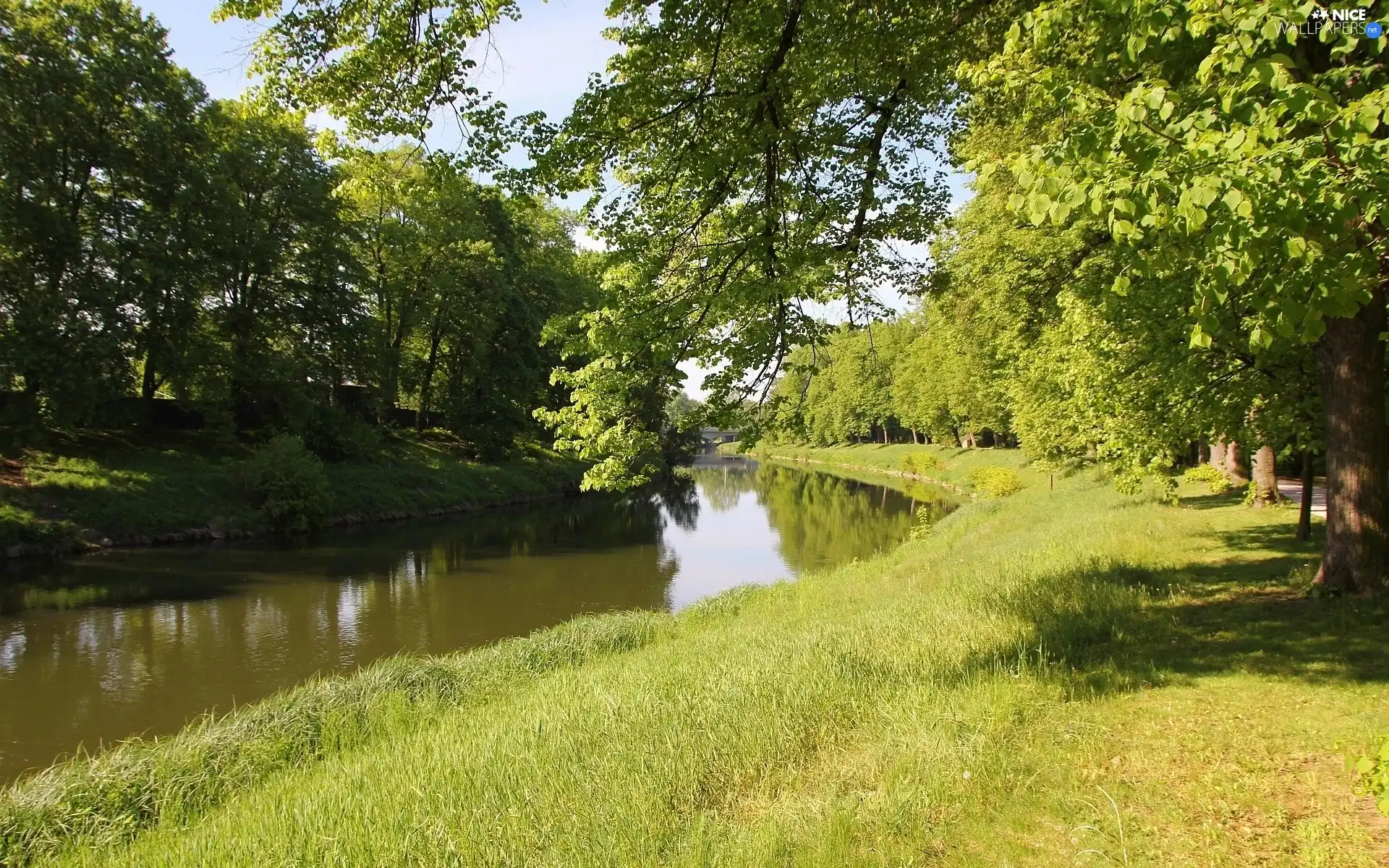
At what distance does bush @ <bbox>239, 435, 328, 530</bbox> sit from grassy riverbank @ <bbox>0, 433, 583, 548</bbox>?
482 millimetres

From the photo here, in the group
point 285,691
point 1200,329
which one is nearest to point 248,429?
point 285,691

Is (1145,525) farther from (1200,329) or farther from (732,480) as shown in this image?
(732,480)

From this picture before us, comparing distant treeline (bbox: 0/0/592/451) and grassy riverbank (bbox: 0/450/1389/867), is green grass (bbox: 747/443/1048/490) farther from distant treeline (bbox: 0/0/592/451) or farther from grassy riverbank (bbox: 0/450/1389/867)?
grassy riverbank (bbox: 0/450/1389/867)

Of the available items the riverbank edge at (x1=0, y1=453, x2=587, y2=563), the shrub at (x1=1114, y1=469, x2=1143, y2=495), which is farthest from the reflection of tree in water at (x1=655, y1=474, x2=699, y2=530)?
the shrub at (x1=1114, y1=469, x2=1143, y2=495)

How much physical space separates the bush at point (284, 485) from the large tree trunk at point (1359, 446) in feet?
84.3

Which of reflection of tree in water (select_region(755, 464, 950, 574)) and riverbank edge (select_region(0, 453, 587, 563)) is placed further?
reflection of tree in water (select_region(755, 464, 950, 574))

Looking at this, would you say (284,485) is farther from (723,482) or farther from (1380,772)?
(723,482)

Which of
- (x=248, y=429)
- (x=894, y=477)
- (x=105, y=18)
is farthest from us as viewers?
(x=894, y=477)

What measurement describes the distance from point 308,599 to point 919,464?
40864 mm

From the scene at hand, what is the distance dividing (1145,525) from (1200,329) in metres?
12.2

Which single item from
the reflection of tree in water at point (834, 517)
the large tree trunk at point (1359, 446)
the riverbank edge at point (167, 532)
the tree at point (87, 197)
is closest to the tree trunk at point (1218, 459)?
the reflection of tree in water at point (834, 517)

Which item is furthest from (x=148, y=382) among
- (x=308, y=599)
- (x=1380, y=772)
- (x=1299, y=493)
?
(x=1299, y=493)

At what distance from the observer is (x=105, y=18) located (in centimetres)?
2289

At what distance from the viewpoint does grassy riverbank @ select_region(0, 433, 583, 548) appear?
19.7 m
